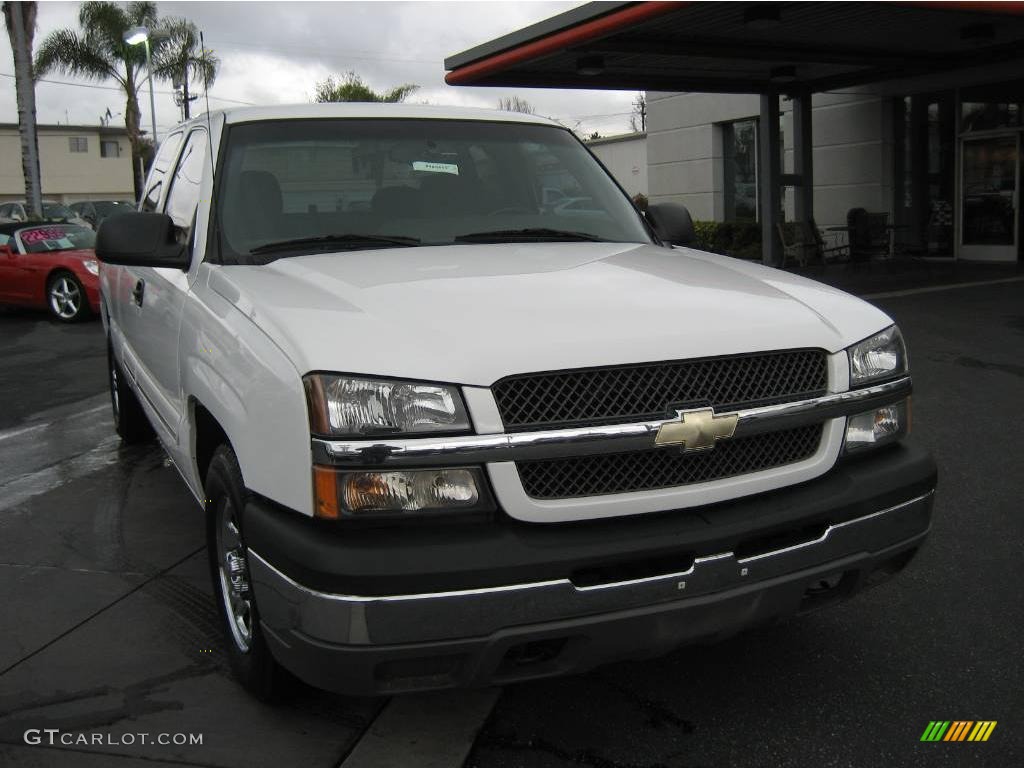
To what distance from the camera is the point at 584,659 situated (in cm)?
260

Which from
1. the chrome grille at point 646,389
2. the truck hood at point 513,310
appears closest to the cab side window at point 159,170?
the truck hood at point 513,310

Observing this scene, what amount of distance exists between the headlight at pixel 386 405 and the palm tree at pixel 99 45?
3859cm

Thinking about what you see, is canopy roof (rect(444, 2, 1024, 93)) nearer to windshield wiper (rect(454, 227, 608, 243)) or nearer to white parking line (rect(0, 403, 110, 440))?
white parking line (rect(0, 403, 110, 440))

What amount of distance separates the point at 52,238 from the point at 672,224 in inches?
496

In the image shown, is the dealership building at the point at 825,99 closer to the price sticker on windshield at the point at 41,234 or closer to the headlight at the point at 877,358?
the price sticker on windshield at the point at 41,234

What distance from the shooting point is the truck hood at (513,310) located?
257 cm

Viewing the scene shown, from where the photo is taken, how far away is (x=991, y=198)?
693 inches

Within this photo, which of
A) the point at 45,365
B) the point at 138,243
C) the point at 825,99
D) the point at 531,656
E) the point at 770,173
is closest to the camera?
the point at 531,656

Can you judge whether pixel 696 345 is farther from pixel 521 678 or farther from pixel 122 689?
pixel 122 689

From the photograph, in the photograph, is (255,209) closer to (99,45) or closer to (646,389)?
(646,389)

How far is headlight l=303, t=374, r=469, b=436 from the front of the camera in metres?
2.49

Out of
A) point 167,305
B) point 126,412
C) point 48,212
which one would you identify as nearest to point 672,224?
point 167,305

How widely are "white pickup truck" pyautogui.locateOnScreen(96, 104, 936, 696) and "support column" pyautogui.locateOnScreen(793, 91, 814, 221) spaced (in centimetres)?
1444

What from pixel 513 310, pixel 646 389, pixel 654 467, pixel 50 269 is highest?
pixel 50 269
